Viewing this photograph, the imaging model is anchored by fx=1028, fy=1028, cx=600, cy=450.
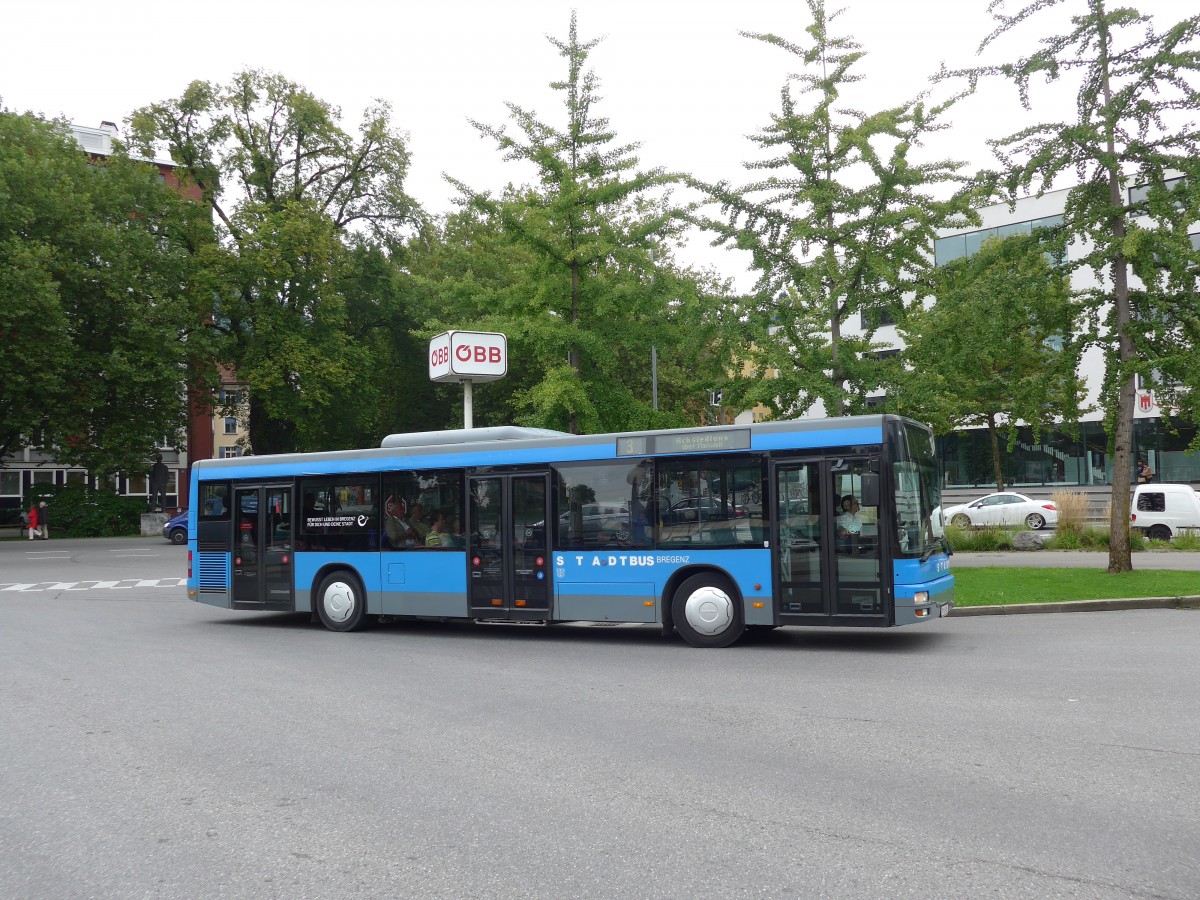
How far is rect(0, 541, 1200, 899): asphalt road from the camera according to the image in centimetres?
443

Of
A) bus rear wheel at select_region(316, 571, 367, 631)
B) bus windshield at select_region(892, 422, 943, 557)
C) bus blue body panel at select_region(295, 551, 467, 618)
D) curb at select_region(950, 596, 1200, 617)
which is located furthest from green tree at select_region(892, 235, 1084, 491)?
bus rear wheel at select_region(316, 571, 367, 631)

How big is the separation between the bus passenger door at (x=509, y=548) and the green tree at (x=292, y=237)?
26.6m

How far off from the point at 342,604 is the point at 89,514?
32431mm

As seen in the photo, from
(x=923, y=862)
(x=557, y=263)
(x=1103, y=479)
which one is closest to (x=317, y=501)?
(x=557, y=263)

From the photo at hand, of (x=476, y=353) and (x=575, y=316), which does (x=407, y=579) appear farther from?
(x=575, y=316)

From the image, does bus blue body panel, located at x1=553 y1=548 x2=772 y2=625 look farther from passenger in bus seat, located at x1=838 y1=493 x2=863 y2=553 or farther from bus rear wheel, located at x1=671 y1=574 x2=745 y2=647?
passenger in bus seat, located at x1=838 y1=493 x2=863 y2=553

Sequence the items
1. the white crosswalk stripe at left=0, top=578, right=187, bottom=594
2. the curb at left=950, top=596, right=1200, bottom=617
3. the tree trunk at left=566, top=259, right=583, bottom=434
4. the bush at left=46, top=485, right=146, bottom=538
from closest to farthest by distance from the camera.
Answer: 1. the curb at left=950, top=596, right=1200, bottom=617
2. the white crosswalk stripe at left=0, top=578, right=187, bottom=594
3. the tree trunk at left=566, top=259, right=583, bottom=434
4. the bush at left=46, top=485, right=146, bottom=538

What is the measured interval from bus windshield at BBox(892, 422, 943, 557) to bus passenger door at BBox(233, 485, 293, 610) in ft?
28.4

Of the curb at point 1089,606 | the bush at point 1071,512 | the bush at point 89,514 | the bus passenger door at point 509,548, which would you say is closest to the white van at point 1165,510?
the bush at point 1071,512

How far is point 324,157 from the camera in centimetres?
4222

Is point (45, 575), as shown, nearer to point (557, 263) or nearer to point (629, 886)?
point (557, 263)

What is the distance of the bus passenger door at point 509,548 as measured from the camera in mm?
12930

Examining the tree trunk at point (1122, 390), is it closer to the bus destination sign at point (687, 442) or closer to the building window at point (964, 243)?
the bus destination sign at point (687, 442)

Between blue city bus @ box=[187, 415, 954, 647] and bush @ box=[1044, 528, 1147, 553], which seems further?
bush @ box=[1044, 528, 1147, 553]
